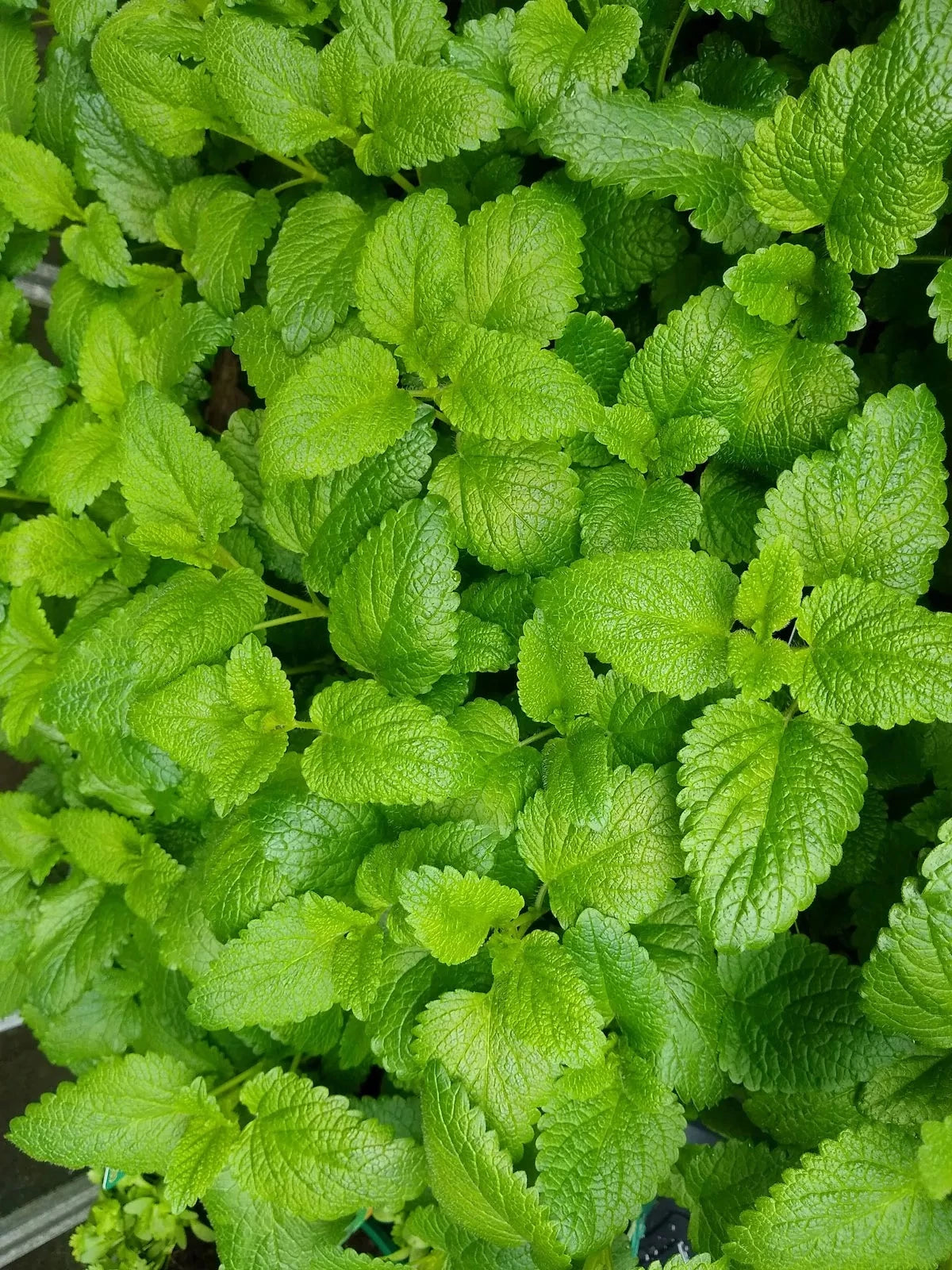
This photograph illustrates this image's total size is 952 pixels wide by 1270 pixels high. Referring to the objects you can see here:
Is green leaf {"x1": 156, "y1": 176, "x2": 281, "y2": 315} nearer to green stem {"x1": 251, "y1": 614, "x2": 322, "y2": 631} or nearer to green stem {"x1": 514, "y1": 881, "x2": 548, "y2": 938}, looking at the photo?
green stem {"x1": 251, "y1": 614, "x2": 322, "y2": 631}

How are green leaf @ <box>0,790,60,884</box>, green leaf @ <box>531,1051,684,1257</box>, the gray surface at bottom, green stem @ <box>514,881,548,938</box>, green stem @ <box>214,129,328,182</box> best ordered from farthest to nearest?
the gray surface at bottom → green leaf @ <box>0,790,60,884</box> → green stem @ <box>214,129,328,182</box> → green stem @ <box>514,881,548,938</box> → green leaf @ <box>531,1051,684,1257</box>

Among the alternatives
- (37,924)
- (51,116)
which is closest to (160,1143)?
(37,924)

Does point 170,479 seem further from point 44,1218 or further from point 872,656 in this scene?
point 44,1218

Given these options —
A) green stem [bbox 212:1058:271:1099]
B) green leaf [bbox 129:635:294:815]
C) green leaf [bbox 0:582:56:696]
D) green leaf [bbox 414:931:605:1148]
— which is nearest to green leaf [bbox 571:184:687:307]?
green leaf [bbox 129:635:294:815]

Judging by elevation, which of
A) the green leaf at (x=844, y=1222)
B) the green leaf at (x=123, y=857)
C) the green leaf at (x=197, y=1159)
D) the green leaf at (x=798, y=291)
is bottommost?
the green leaf at (x=197, y=1159)

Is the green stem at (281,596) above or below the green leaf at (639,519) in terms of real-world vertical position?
below

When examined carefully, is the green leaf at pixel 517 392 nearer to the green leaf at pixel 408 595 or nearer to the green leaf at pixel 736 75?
the green leaf at pixel 408 595

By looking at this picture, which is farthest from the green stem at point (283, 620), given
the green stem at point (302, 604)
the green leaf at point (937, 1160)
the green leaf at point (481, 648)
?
the green leaf at point (937, 1160)
